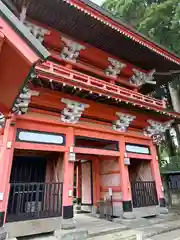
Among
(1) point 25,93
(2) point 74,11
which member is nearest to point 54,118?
(1) point 25,93

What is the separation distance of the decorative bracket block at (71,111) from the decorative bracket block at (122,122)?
72.3 inches

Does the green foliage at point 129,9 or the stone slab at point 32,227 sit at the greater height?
the green foliage at point 129,9

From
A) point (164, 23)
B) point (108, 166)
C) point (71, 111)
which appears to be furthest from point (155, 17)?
point (108, 166)

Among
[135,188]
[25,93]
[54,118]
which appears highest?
[25,93]

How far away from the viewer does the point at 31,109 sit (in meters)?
5.61

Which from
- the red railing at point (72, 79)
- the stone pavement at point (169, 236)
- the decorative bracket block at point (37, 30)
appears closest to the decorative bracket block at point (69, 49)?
the decorative bracket block at point (37, 30)

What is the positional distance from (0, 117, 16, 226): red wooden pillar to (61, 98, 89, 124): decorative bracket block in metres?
1.65

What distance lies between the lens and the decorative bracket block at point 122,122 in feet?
23.9

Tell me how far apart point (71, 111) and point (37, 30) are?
308 cm

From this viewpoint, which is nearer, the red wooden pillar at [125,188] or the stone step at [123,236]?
the stone step at [123,236]

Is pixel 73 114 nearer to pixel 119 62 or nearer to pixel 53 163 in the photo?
pixel 53 163

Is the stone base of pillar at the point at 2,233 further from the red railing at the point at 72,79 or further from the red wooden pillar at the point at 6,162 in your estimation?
the red railing at the point at 72,79

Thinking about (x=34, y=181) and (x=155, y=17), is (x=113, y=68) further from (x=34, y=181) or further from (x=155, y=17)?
(x=34, y=181)

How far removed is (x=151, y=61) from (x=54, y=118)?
5657 millimetres
